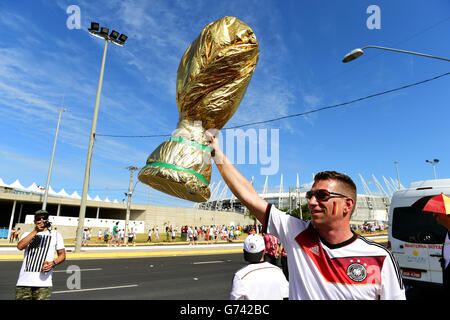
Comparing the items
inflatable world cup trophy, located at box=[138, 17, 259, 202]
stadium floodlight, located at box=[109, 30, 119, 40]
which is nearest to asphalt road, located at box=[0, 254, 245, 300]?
inflatable world cup trophy, located at box=[138, 17, 259, 202]

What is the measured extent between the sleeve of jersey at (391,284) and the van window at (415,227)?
4.78 metres

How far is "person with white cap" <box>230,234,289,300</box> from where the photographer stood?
8.04 ft

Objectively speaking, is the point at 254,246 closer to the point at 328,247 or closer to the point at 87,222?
the point at 328,247

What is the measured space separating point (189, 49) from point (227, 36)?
28 cm

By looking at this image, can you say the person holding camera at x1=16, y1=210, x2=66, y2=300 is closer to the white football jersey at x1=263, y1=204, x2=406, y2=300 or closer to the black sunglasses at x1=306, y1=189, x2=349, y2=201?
the white football jersey at x1=263, y1=204, x2=406, y2=300

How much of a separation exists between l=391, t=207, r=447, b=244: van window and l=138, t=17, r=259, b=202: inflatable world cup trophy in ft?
17.0

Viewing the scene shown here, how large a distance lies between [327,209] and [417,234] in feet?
17.1

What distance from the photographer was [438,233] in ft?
16.7

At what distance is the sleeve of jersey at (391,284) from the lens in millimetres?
1281

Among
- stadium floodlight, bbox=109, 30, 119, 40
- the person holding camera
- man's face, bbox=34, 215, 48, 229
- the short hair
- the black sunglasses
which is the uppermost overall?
stadium floodlight, bbox=109, 30, 119, 40
